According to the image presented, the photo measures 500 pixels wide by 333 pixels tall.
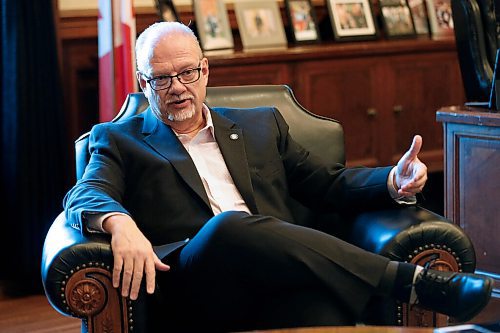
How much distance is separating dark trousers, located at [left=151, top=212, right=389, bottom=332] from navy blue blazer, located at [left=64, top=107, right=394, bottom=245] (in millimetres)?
244

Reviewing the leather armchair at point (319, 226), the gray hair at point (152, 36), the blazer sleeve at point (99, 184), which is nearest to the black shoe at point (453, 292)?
the leather armchair at point (319, 226)

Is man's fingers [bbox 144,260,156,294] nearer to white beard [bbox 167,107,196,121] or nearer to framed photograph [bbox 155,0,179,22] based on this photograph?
white beard [bbox 167,107,196,121]

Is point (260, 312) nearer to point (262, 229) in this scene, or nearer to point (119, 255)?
point (262, 229)

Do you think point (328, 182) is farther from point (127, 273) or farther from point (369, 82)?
point (369, 82)

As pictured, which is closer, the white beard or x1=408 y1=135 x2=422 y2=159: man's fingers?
x1=408 y1=135 x2=422 y2=159: man's fingers

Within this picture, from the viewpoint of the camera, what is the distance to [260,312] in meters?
2.31

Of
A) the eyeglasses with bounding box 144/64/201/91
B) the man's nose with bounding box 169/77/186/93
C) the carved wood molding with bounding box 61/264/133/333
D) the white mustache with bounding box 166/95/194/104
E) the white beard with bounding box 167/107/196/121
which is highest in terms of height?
the eyeglasses with bounding box 144/64/201/91

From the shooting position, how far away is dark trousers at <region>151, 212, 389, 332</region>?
2.21 meters

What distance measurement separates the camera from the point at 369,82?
4953mm

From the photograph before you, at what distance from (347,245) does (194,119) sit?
715mm

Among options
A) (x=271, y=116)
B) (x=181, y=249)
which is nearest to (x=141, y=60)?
(x=271, y=116)

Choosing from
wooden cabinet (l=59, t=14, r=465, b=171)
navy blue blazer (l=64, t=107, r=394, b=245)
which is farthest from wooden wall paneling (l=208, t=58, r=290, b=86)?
navy blue blazer (l=64, t=107, r=394, b=245)

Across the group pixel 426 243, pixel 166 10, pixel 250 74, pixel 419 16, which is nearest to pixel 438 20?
pixel 419 16

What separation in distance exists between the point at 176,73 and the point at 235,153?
289 mm
